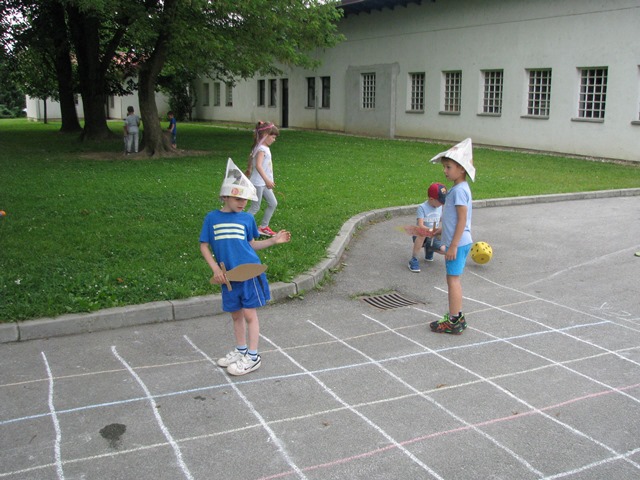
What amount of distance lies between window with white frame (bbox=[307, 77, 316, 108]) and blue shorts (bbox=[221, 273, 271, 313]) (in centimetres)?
3348

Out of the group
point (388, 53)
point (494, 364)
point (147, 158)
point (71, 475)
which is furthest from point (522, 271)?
point (388, 53)

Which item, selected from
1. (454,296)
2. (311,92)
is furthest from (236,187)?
(311,92)

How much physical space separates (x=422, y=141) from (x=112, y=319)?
24.4 meters

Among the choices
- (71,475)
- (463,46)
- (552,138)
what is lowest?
(71,475)

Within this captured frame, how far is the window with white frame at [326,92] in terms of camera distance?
36.5 m

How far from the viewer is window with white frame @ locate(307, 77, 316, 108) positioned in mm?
37750

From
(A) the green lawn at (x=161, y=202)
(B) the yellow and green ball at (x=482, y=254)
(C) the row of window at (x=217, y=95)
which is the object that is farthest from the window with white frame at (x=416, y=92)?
(B) the yellow and green ball at (x=482, y=254)

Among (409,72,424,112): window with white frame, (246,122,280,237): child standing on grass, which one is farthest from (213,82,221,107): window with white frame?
(246,122,280,237): child standing on grass

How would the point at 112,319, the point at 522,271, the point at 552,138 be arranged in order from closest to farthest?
the point at 112,319
the point at 522,271
the point at 552,138

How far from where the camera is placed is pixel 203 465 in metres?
3.91

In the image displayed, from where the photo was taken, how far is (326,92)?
36.8 m

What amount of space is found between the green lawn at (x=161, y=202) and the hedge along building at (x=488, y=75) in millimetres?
2150

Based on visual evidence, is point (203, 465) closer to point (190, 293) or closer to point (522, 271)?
point (190, 293)

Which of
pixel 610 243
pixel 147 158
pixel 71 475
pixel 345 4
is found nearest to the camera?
pixel 71 475
